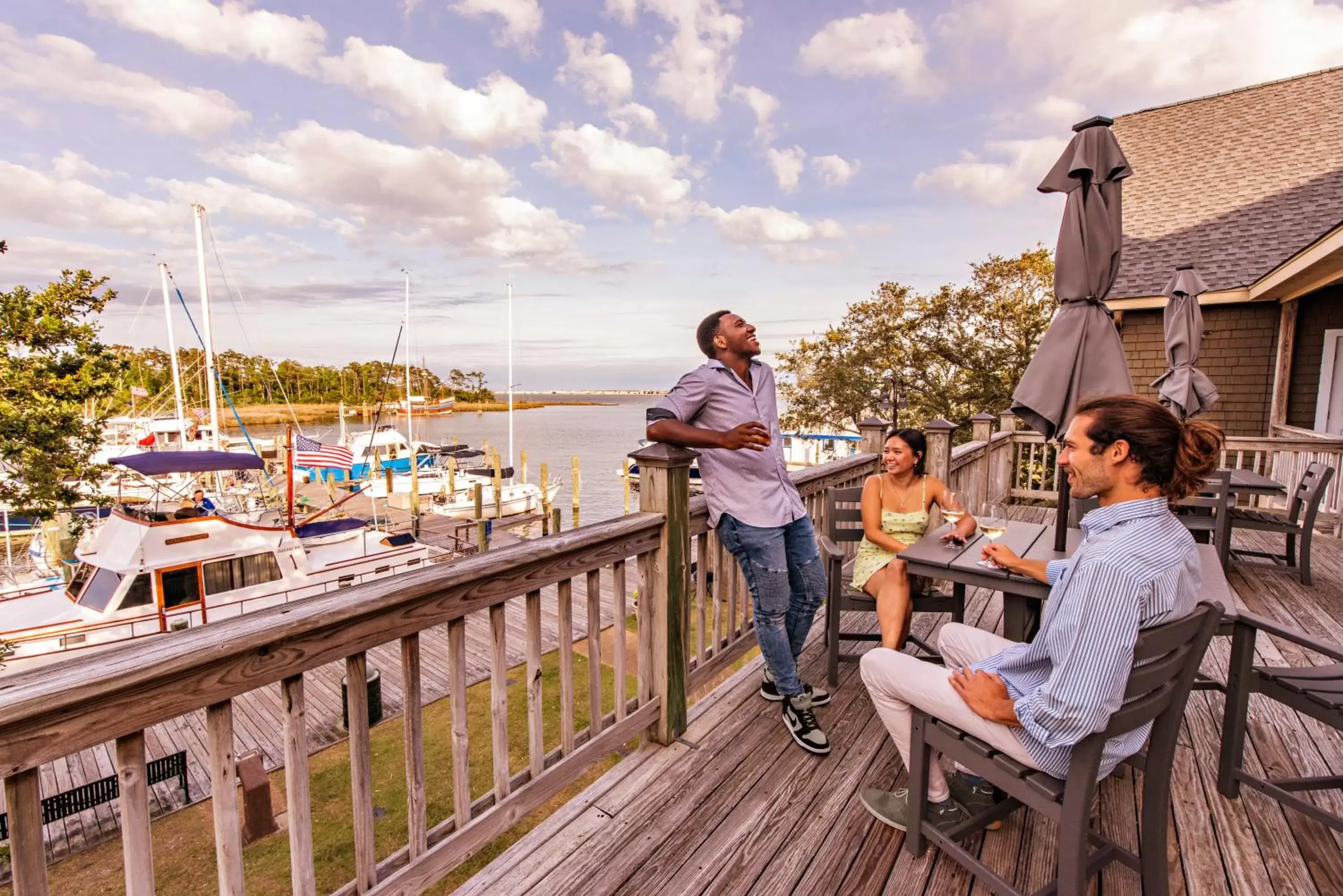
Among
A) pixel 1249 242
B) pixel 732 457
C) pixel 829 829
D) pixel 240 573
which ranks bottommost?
pixel 240 573

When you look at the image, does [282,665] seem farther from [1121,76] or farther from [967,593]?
[1121,76]

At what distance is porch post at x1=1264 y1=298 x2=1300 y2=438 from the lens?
8.47m

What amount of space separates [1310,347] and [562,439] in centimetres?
6066

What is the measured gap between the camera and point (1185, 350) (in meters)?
5.45

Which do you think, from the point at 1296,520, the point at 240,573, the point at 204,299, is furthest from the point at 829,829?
the point at 204,299

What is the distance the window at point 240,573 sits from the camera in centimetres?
1155

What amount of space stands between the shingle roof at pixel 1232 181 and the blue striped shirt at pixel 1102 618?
9.95 m

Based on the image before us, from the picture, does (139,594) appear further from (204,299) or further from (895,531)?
(895,531)

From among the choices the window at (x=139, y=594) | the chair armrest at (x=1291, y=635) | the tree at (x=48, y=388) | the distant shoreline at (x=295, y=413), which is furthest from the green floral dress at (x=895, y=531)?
the distant shoreline at (x=295, y=413)

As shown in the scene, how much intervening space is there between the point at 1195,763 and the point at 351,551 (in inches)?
598

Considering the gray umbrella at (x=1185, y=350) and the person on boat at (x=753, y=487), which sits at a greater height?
the gray umbrella at (x=1185, y=350)

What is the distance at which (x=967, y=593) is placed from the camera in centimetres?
477

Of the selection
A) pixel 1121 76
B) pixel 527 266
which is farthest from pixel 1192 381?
pixel 527 266

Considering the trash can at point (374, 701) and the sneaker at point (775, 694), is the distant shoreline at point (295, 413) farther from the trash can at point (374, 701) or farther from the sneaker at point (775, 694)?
the sneaker at point (775, 694)
